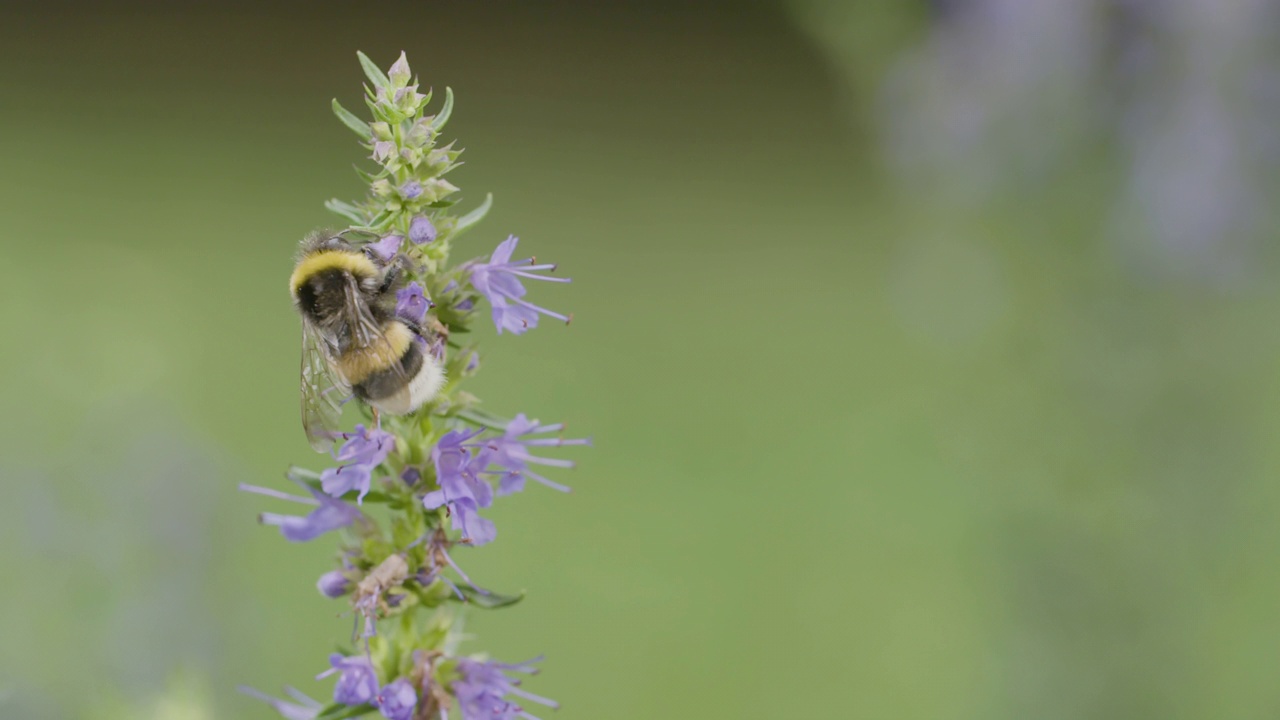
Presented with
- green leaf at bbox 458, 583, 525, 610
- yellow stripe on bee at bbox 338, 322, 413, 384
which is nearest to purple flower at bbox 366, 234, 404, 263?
yellow stripe on bee at bbox 338, 322, 413, 384

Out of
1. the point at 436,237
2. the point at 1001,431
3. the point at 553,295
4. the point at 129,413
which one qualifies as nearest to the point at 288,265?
the point at 553,295

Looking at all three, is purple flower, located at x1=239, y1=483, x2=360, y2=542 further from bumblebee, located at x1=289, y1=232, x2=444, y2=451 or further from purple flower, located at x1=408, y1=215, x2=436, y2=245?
purple flower, located at x1=408, y1=215, x2=436, y2=245

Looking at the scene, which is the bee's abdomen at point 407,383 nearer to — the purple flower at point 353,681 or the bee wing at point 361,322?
the bee wing at point 361,322

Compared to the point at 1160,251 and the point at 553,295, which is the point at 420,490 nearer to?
the point at 1160,251

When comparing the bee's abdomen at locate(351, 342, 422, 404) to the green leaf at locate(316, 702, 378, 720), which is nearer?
the green leaf at locate(316, 702, 378, 720)

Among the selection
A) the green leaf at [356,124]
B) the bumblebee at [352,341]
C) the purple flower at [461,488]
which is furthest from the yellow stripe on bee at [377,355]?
the green leaf at [356,124]

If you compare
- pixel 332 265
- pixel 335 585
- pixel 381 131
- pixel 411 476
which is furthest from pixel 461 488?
pixel 332 265
